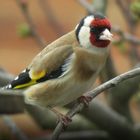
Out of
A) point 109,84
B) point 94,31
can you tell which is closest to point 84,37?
point 94,31

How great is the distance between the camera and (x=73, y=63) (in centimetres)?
282

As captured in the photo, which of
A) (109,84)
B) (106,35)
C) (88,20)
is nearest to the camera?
(109,84)

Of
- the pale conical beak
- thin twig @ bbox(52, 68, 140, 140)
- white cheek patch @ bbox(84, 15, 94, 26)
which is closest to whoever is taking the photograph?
thin twig @ bbox(52, 68, 140, 140)

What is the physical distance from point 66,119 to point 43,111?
0.80 meters

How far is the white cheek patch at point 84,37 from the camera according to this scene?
9.28 ft

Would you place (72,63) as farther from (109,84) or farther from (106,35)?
(109,84)

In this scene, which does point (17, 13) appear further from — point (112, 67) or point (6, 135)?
point (112, 67)

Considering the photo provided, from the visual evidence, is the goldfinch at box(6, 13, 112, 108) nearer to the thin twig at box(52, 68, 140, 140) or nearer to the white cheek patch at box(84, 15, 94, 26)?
the white cheek patch at box(84, 15, 94, 26)

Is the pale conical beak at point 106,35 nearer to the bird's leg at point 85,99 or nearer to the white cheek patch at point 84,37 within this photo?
the white cheek patch at point 84,37

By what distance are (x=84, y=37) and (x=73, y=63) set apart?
0.36 feet

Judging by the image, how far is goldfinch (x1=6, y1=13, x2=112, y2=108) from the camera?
2.80 meters

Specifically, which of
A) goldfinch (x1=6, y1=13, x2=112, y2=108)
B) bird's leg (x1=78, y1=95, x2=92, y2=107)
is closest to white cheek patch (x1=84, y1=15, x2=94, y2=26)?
goldfinch (x1=6, y1=13, x2=112, y2=108)

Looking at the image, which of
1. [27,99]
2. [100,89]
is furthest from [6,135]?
[100,89]

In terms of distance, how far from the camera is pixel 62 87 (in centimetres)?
283
